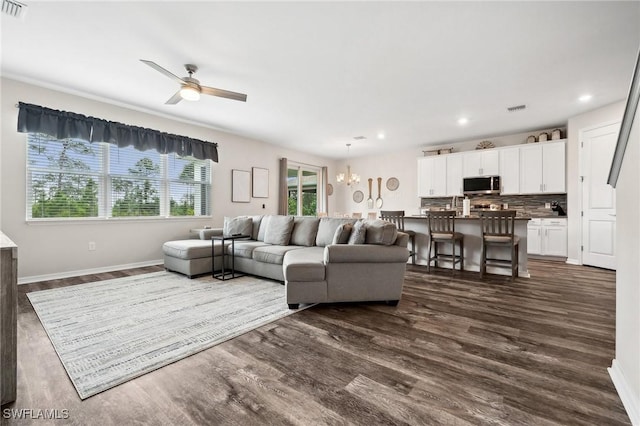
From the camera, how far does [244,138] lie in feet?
20.8

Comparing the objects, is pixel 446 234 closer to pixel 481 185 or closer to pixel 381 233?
pixel 381 233

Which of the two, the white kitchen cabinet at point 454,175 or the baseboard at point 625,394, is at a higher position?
the white kitchen cabinet at point 454,175

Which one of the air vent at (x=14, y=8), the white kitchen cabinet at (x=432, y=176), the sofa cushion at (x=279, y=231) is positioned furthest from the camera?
the white kitchen cabinet at (x=432, y=176)

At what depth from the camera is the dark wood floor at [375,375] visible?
134cm

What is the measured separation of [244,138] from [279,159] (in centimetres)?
114

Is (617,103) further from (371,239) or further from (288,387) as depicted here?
(288,387)

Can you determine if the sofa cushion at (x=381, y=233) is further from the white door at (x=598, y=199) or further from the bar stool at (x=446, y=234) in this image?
the white door at (x=598, y=199)

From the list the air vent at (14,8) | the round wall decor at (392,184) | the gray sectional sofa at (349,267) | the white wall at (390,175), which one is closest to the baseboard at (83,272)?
the gray sectional sofa at (349,267)

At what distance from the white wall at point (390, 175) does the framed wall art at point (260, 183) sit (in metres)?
2.64

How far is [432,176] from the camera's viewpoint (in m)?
7.00

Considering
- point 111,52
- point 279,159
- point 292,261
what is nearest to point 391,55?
point 292,261

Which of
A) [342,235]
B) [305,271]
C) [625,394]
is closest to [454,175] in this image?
[342,235]

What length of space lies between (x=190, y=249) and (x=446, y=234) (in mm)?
3791

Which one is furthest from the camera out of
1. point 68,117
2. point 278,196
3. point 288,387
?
point 278,196
